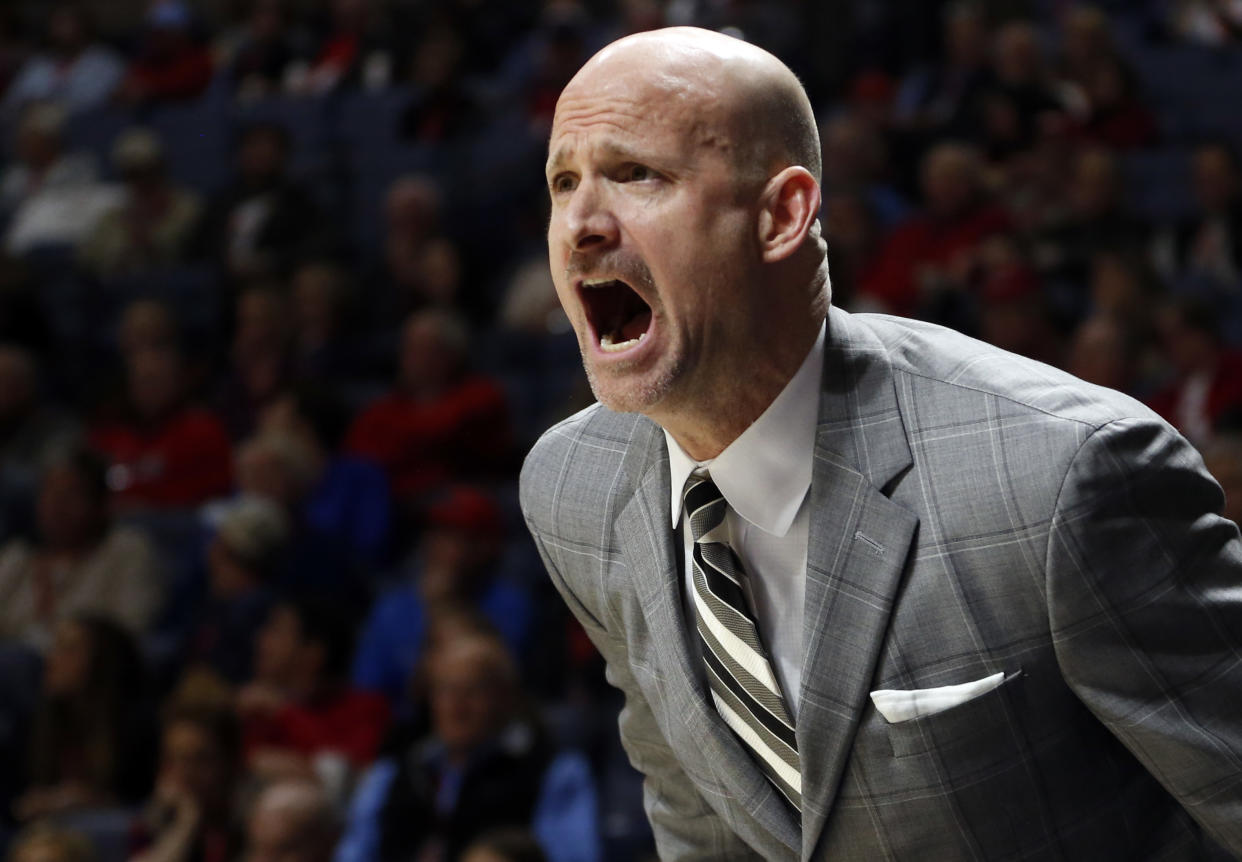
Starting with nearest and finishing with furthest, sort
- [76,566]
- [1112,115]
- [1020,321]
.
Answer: [1020,321]
[76,566]
[1112,115]

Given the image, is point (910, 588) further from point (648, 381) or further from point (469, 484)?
point (469, 484)

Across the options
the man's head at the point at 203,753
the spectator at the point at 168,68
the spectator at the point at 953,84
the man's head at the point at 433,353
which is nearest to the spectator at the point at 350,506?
the man's head at the point at 433,353

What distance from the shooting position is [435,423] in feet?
17.2

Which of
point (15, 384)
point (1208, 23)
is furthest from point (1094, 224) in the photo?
point (15, 384)

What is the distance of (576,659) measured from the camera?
172 inches

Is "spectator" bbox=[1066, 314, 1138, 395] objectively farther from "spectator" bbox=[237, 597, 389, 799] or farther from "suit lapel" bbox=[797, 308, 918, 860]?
"suit lapel" bbox=[797, 308, 918, 860]

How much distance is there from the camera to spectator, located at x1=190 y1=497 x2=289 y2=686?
4742 mm

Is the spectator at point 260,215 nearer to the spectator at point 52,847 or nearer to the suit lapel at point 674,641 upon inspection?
the spectator at point 52,847

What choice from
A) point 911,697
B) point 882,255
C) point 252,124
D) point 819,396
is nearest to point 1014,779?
point 911,697

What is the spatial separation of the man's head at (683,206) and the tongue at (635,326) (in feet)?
0.11

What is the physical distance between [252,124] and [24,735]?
151 inches

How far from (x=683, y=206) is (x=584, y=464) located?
0.41 metres

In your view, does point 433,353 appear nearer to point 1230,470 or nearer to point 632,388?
point 1230,470

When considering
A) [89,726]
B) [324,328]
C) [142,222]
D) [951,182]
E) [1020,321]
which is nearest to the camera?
[89,726]
